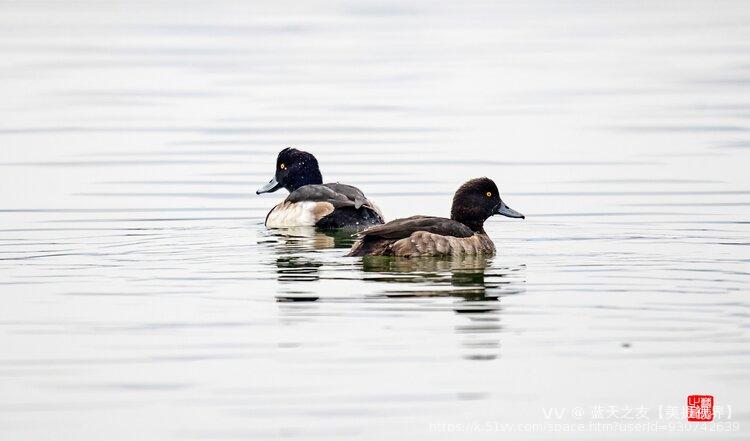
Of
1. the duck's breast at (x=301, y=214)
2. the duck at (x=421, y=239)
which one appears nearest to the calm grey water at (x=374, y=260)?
the duck at (x=421, y=239)

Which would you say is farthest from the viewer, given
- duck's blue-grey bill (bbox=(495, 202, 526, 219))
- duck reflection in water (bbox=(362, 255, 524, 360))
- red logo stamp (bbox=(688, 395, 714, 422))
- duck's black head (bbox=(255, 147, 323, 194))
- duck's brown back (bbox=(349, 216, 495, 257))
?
duck's black head (bbox=(255, 147, 323, 194))

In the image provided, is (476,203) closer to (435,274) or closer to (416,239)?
(416,239)

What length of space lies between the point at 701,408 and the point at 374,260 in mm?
5432

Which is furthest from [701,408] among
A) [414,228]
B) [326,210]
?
[326,210]

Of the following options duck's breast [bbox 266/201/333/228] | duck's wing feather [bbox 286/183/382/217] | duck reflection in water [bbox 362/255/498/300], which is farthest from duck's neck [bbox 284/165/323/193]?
duck reflection in water [bbox 362/255/498/300]

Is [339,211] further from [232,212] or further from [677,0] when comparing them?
[677,0]

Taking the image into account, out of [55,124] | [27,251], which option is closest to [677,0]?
[55,124]

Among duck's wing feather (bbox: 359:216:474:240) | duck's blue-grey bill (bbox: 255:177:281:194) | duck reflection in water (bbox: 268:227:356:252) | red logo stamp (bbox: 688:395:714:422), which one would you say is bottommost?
red logo stamp (bbox: 688:395:714:422)

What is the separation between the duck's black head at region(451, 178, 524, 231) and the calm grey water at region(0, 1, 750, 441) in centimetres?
38

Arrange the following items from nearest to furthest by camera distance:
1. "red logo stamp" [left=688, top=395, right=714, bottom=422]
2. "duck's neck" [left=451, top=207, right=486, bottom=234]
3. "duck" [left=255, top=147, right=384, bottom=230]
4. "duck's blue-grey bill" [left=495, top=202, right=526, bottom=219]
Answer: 1. "red logo stamp" [left=688, top=395, right=714, bottom=422]
2. "duck's neck" [left=451, top=207, right=486, bottom=234]
3. "duck's blue-grey bill" [left=495, top=202, right=526, bottom=219]
4. "duck" [left=255, top=147, right=384, bottom=230]

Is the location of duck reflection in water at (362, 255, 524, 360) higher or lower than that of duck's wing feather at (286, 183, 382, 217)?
lower

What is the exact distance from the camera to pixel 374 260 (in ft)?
48.6

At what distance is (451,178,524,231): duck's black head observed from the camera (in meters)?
15.9

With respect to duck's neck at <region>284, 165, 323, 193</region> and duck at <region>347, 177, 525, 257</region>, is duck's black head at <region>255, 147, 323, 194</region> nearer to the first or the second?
duck's neck at <region>284, 165, 323, 193</region>
